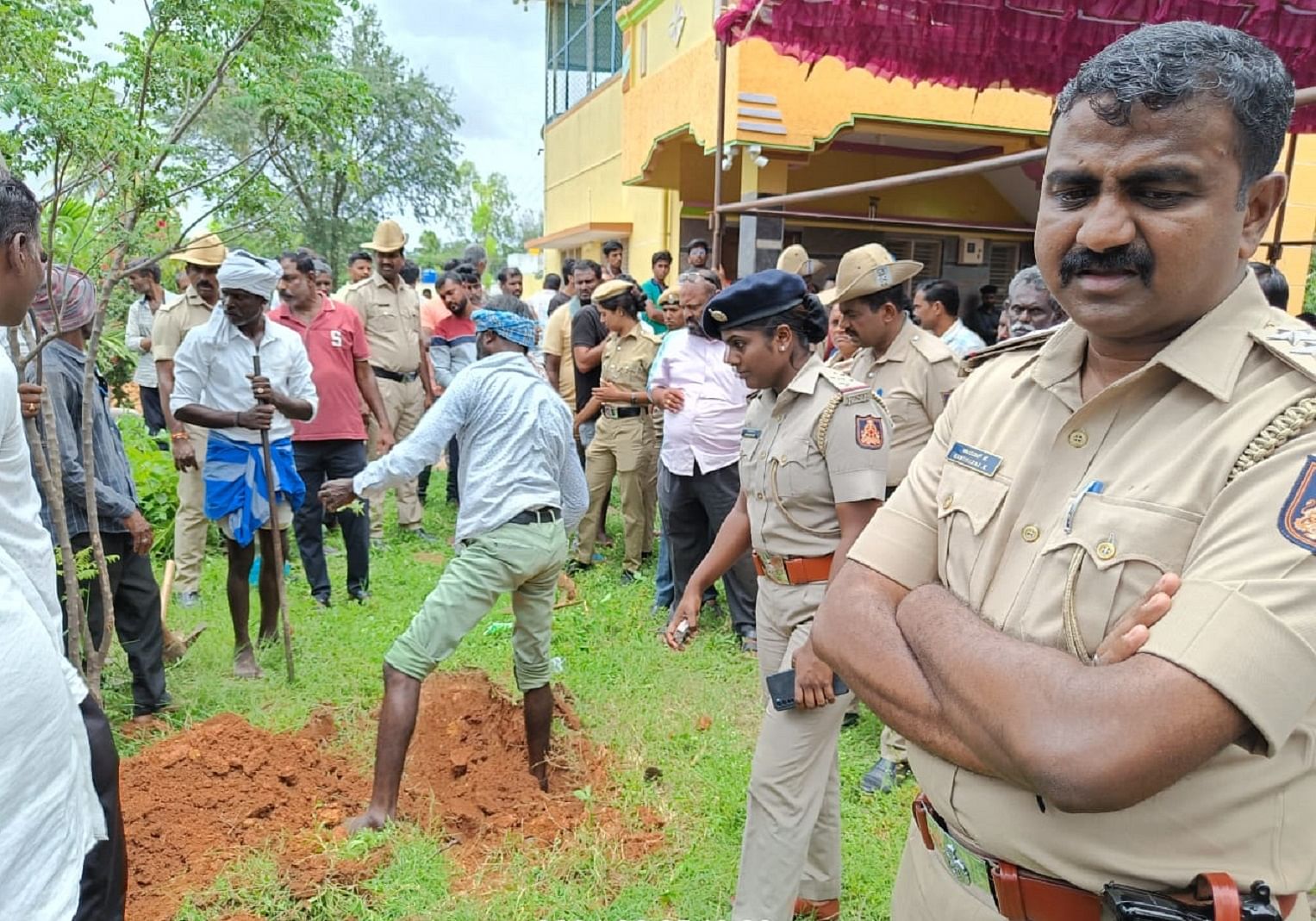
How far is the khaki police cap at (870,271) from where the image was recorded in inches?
147

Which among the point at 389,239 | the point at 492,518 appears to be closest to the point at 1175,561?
the point at 492,518

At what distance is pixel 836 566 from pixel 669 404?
2.98 m

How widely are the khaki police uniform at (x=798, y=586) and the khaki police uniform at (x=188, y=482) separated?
3714 millimetres

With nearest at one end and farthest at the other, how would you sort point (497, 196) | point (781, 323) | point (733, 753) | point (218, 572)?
point (781, 323)
point (733, 753)
point (218, 572)
point (497, 196)

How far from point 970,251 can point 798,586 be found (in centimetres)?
1068

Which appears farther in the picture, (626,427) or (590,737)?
(626,427)

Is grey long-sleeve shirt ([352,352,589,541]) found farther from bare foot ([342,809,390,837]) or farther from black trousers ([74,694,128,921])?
black trousers ([74,694,128,921])

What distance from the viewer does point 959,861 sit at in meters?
1.40

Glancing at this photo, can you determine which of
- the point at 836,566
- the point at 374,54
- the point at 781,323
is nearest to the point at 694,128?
the point at 781,323

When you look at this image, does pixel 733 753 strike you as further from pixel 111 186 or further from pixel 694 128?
pixel 694 128

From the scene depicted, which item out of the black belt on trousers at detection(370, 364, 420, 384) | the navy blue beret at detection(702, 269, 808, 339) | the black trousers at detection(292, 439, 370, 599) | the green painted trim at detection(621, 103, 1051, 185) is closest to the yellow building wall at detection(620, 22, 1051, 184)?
the green painted trim at detection(621, 103, 1051, 185)

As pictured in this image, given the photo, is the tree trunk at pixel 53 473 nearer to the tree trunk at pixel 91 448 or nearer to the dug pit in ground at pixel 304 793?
the tree trunk at pixel 91 448

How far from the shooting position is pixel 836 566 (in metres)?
2.46

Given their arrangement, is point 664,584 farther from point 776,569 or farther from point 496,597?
point 776,569
